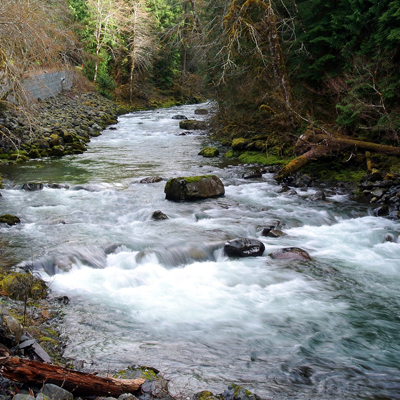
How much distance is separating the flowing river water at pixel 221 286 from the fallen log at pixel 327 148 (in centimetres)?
75

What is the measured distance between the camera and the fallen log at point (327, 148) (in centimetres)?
1155

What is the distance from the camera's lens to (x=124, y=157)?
56.3 feet

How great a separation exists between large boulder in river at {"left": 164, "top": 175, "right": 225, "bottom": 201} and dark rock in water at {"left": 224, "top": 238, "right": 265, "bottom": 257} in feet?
11.7

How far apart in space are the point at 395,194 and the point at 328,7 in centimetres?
783

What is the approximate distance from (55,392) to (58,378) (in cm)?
12

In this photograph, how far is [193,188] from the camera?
10992 millimetres

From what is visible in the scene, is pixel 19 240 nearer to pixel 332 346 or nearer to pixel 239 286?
pixel 239 286

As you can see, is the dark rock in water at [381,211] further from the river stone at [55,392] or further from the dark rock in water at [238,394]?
the river stone at [55,392]

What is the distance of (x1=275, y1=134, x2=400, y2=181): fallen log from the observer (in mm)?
11547

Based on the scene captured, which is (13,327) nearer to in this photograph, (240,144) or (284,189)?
(284,189)

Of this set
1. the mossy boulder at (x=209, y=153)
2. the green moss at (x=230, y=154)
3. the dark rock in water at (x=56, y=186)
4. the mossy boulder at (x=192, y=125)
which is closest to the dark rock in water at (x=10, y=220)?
the dark rock in water at (x=56, y=186)

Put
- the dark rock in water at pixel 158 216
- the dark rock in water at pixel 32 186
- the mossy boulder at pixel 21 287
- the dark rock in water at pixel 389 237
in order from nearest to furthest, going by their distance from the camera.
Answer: the mossy boulder at pixel 21 287
the dark rock in water at pixel 389 237
the dark rock in water at pixel 158 216
the dark rock in water at pixel 32 186

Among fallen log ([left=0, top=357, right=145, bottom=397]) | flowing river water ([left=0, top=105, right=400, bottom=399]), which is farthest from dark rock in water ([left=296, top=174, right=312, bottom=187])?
fallen log ([left=0, top=357, right=145, bottom=397])

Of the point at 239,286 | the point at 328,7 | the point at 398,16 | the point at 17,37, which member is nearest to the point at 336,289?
the point at 239,286
